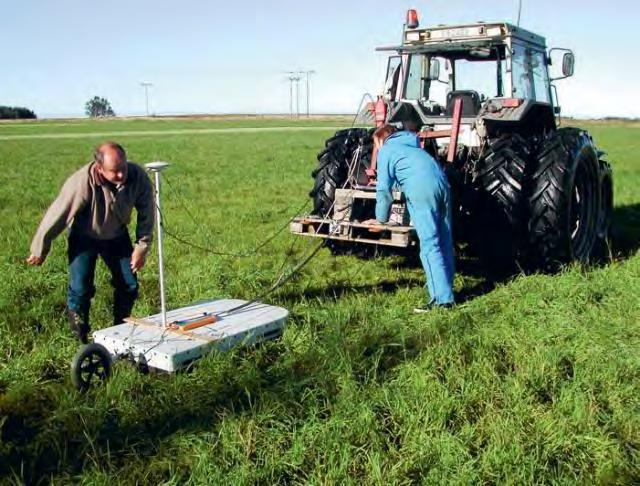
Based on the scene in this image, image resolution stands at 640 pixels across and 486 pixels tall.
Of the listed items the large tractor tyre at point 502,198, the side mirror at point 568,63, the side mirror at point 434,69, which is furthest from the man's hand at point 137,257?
the side mirror at point 568,63

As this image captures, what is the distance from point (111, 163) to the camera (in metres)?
4.26

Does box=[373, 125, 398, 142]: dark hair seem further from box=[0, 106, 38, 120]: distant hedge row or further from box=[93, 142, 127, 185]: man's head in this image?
box=[0, 106, 38, 120]: distant hedge row

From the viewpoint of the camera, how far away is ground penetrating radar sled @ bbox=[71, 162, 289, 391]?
395 cm

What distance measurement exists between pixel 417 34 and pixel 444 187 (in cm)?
238

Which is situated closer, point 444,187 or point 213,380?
point 213,380

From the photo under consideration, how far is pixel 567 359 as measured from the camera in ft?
13.8

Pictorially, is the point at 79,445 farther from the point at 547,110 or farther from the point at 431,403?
the point at 547,110

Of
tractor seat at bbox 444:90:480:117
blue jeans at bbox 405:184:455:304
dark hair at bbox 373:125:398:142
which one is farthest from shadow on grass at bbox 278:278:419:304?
tractor seat at bbox 444:90:480:117

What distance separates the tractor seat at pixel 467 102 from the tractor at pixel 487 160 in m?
0.01

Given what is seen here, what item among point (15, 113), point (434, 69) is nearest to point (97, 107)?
point (15, 113)

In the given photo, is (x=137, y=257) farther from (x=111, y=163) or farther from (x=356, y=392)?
(x=356, y=392)

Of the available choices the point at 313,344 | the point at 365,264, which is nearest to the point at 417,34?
the point at 365,264

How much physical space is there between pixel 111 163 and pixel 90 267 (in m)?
0.74

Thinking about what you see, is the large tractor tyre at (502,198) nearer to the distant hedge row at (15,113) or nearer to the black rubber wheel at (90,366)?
the black rubber wheel at (90,366)
